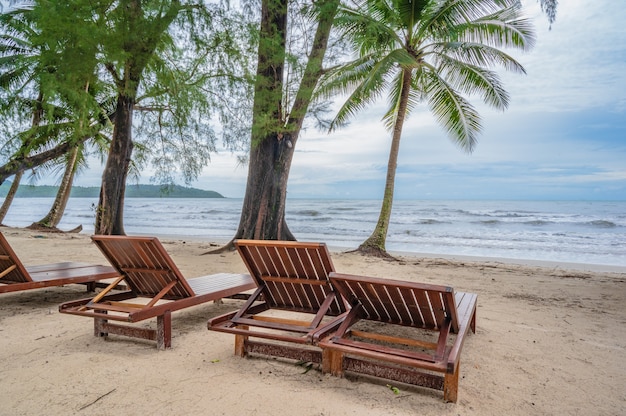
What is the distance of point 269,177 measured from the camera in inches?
365

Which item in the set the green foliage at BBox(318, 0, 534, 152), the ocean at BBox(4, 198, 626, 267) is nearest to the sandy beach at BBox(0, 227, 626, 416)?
the green foliage at BBox(318, 0, 534, 152)

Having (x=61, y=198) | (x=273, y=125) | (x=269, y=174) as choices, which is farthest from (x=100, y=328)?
(x=61, y=198)

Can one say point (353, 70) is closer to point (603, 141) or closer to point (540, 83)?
point (540, 83)

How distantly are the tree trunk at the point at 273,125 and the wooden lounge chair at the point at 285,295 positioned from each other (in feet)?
17.5

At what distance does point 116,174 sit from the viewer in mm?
10328

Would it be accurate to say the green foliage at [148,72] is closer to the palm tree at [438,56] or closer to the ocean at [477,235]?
the palm tree at [438,56]

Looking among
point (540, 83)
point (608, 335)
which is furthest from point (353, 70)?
point (540, 83)

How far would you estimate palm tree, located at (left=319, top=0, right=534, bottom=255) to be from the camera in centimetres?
959

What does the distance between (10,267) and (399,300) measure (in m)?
3.69

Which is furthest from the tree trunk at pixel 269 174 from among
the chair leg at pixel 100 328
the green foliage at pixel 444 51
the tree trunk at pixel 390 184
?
the chair leg at pixel 100 328

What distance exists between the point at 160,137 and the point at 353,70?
17.4 feet

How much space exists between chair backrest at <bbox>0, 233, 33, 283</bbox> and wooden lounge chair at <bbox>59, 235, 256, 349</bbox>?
1013 millimetres

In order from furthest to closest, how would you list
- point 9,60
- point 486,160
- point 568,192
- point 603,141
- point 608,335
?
point 486,160 < point 603,141 < point 568,192 < point 9,60 < point 608,335

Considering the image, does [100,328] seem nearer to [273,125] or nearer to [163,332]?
[163,332]
